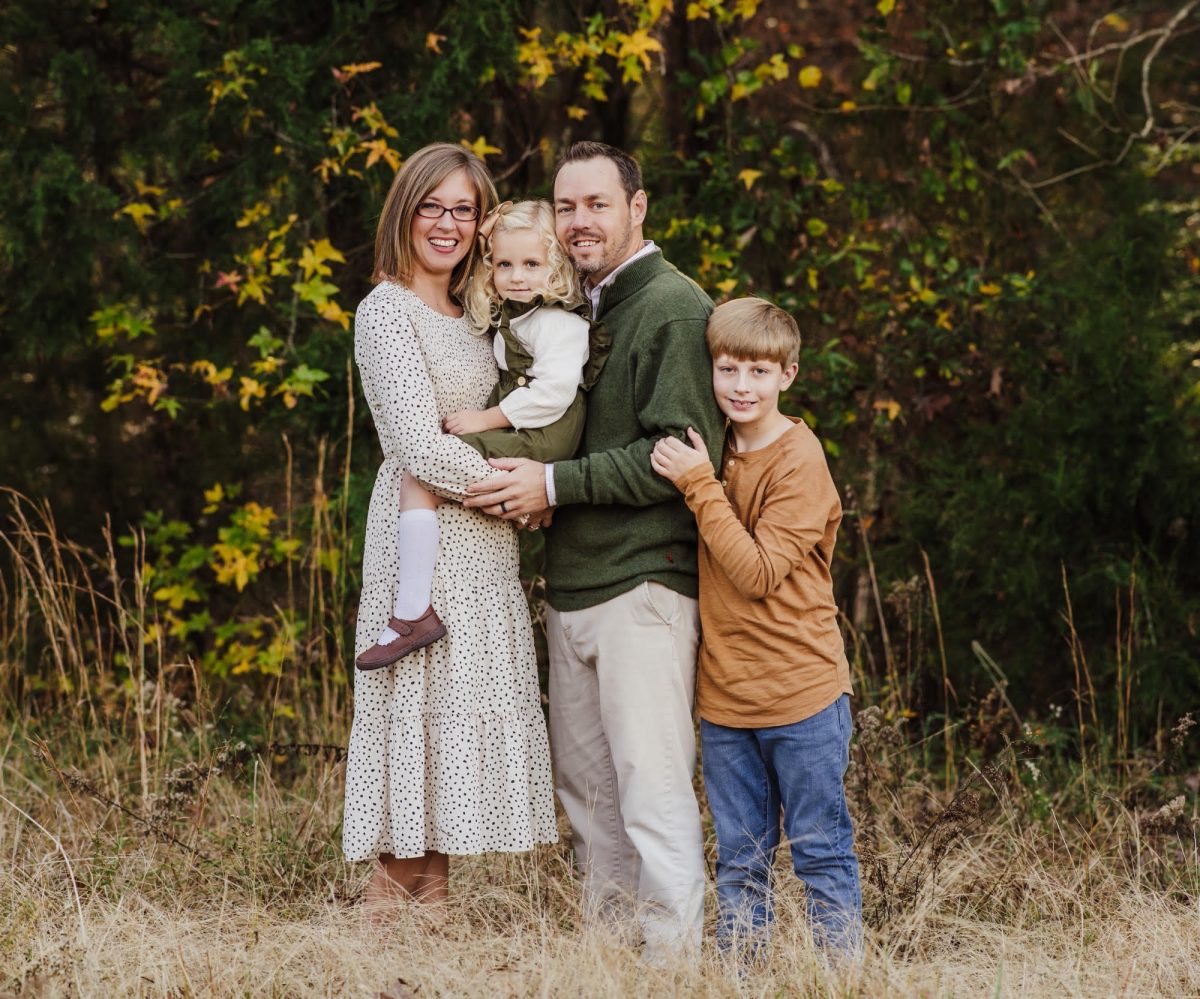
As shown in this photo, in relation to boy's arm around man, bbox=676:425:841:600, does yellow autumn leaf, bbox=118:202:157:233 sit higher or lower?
higher

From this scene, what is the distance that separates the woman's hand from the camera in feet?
10.4

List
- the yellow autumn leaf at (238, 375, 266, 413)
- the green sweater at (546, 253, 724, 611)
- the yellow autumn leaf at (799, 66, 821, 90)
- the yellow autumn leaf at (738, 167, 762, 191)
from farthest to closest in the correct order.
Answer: the yellow autumn leaf at (799, 66, 821, 90) < the yellow autumn leaf at (738, 167, 762, 191) < the yellow autumn leaf at (238, 375, 266, 413) < the green sweater at (546, 253, 724, 611)

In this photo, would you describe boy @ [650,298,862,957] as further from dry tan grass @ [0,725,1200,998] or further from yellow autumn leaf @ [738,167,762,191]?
yellow autumn leaf @ [738,167,762,191]

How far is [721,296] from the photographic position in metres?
5.07

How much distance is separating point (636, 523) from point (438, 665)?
0.59 metres

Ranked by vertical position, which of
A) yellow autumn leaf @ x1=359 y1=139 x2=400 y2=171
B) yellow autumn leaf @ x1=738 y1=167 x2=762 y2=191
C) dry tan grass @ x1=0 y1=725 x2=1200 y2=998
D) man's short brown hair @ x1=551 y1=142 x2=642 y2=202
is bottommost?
dry tan grass @ x1=0 y1=725 x2=1200 y2=998

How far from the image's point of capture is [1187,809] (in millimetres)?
4348

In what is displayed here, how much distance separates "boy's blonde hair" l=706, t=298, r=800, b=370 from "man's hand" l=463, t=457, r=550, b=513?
0.51 meters

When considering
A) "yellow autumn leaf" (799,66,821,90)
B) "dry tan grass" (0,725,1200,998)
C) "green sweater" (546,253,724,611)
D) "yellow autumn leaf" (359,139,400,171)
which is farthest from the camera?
"yellow autumn leaf" (799,66,821,90)

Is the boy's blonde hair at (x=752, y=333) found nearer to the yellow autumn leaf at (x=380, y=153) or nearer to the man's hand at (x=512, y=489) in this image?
the man's hand at (x=512, y=489)

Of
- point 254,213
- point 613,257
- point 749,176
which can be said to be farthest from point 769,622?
point 254,213

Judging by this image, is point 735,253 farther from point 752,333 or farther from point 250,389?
point 752,333

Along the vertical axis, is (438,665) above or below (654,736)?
above

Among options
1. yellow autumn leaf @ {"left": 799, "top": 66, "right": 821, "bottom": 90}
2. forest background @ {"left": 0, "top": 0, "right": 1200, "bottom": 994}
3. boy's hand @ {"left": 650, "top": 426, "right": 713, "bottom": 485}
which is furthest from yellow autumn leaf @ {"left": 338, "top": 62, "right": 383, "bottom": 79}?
boy's hand @ {"left": 650, "top": 426, "right": 713, "bottom": 485}
